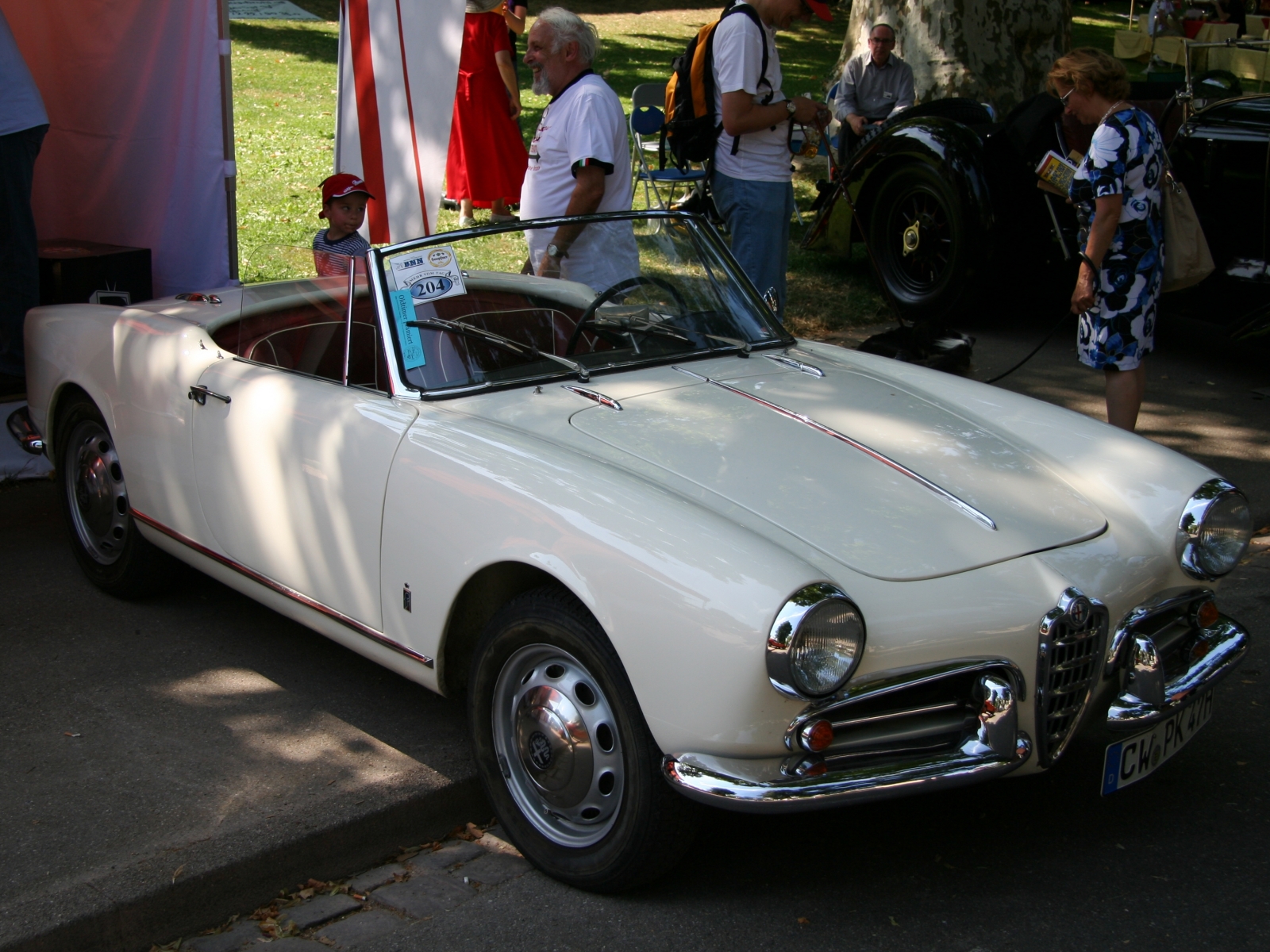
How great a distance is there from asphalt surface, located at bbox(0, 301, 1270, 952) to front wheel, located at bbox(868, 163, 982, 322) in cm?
427

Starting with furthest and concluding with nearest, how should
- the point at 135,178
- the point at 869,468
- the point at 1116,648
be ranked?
the point at 135,178 < the point at 869,468 < the point at 1116,648

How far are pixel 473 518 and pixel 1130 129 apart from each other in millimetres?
3462

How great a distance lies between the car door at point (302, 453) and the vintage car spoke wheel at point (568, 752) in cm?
50

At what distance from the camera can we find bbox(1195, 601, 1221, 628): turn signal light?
3.14 meters

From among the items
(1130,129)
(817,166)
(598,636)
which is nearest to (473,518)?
(598,636)

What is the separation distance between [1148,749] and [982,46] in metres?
10.3

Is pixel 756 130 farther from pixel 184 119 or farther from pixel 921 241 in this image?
pixel 184 119

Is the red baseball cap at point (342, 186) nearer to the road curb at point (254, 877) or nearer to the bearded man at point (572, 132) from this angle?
the bearded man at point (572, 132)

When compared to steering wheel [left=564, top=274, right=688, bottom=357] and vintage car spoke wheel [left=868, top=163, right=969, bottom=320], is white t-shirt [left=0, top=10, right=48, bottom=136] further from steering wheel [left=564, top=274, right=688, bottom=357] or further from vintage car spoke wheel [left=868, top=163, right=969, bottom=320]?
vintage car spoke wheel [left=868, top=163, right=969, bottom=320]

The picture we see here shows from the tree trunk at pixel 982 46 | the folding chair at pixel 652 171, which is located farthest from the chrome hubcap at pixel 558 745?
the tree trunk at pixel 982 46

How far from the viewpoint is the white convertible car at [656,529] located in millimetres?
2533

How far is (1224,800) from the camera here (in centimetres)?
323

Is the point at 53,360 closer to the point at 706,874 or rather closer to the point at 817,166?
the point at 706,874

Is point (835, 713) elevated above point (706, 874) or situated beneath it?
elevated above
